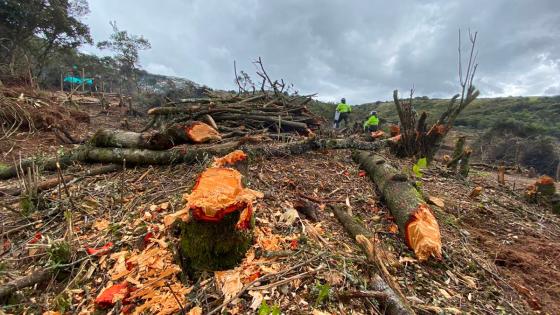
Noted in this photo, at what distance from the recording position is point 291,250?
214 centimetres

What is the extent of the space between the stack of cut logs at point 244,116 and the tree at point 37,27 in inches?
460

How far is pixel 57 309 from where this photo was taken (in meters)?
1.73

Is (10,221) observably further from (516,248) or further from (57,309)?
(516,248)

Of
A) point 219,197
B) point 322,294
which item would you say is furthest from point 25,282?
point 322,294

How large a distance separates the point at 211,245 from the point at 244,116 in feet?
14.9

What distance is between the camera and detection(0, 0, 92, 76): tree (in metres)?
14.1

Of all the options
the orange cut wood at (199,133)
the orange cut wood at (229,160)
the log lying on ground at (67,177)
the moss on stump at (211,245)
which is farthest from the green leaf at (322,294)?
the orange cut wood at (199,133)

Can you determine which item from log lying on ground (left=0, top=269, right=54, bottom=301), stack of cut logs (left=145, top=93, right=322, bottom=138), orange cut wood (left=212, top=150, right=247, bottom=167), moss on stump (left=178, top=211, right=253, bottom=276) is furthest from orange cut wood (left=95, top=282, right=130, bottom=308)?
stack of cut logs (left=145, top=93, right=322, bottom=138)

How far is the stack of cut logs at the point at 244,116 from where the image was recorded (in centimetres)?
555

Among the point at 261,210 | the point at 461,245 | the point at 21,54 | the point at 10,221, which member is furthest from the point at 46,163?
the point at 21,54

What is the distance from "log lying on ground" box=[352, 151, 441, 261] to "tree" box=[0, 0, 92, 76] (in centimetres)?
1638

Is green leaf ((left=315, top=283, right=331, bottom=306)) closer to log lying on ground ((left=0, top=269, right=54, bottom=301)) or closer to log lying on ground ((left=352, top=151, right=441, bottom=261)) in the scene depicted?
log lying on ground ((left=352, top=151, right=441, bottom=261))

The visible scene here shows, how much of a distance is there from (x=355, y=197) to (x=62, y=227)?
10.6 feet

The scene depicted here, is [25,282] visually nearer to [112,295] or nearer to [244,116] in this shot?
[112,295]
